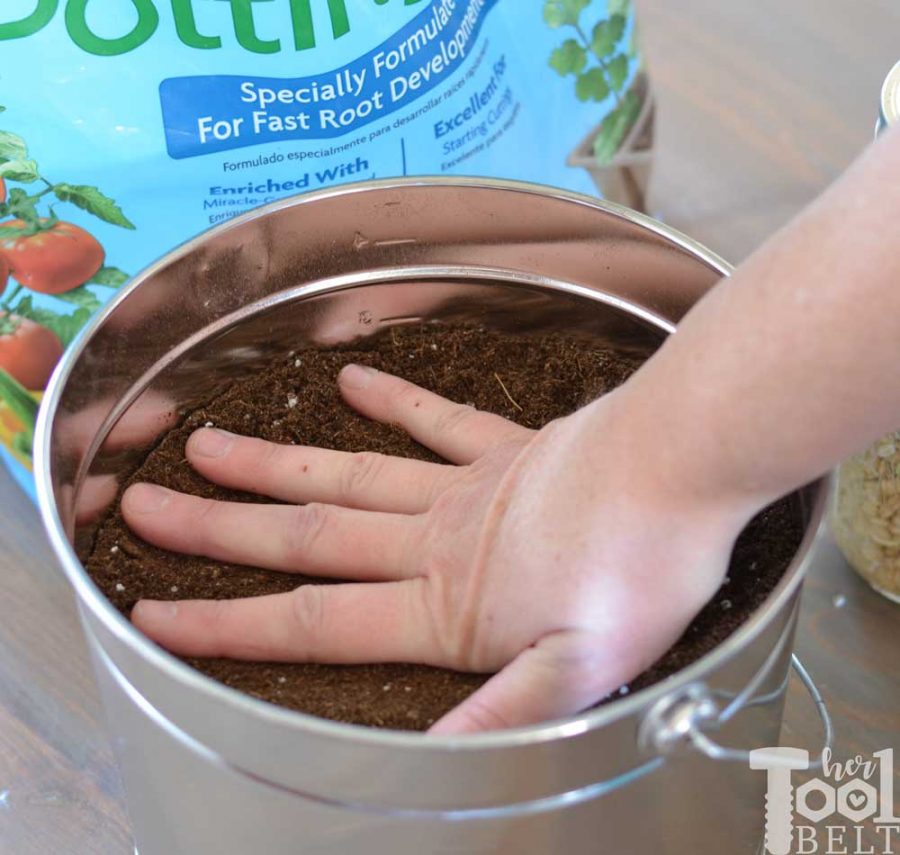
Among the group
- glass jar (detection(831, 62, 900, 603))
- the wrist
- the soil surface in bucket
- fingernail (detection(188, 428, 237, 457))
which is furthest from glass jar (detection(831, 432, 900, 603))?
fingernail (detection(188, 428, 237, 457))

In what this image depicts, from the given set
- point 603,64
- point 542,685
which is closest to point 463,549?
point 542,685

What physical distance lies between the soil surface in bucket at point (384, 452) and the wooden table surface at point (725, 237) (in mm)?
169

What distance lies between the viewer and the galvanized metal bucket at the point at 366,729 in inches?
15.3

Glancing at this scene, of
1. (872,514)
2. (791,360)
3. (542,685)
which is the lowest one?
(872,514)

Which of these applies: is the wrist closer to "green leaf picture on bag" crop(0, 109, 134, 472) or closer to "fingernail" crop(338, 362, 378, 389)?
"fingernail" crop(338, 362, 378, 389)

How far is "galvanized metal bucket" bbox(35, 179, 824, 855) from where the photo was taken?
1.28ft

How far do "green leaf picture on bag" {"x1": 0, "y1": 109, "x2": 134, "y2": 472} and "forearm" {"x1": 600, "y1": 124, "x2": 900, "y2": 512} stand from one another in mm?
385

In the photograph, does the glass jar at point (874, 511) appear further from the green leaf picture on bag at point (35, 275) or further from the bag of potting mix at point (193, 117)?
the green leaf picture on bag at point (35, 275)

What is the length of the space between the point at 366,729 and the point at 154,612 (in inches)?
6.9

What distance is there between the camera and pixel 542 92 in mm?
798

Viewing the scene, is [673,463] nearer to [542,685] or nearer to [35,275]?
[542,685]

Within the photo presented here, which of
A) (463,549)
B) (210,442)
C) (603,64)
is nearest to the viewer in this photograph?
(463,549)

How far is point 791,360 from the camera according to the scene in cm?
38

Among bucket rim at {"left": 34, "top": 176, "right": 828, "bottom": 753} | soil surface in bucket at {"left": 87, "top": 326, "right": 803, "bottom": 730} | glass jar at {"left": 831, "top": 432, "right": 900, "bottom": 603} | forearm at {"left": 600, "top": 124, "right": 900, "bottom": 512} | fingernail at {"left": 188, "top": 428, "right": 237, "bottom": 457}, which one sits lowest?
glass jar at {"left": 831, "top": 432, "right": 900, "bottom": 603}
